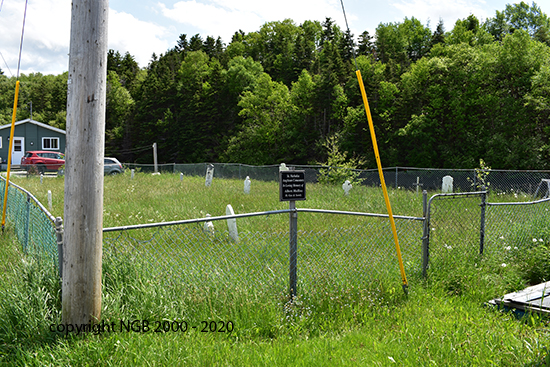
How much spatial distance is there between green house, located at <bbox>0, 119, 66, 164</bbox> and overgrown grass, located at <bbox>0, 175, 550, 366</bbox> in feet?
138

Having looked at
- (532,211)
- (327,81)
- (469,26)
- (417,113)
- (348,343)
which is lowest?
(348,343)

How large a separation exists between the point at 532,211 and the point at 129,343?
7.11m

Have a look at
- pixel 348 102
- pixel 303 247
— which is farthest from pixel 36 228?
pixel 348 102

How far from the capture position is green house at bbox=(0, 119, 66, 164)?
40.4 metres

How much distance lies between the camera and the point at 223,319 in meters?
3.73

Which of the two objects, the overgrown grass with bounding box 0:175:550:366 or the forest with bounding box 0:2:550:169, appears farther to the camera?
the forest with bounding box 0:2:550:169

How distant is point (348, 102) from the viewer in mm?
47469

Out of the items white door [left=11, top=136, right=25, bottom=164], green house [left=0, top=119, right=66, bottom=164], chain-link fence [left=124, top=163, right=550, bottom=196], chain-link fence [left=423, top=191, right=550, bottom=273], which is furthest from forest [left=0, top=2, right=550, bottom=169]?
white door [left=11, top=136, right=25, bottom=164]

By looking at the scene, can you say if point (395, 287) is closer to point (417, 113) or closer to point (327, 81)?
point (417, 113)

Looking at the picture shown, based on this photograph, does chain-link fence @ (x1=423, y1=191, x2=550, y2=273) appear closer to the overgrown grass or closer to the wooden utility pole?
the overgrown grass

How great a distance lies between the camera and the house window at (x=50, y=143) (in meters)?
42.3

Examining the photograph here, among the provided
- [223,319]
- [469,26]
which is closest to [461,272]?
[223,319]

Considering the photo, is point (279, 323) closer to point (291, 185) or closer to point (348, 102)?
point (291, 185)

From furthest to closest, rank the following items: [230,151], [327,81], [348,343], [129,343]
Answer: [230,151] < [327,81] < [348,343] < [129,343]
